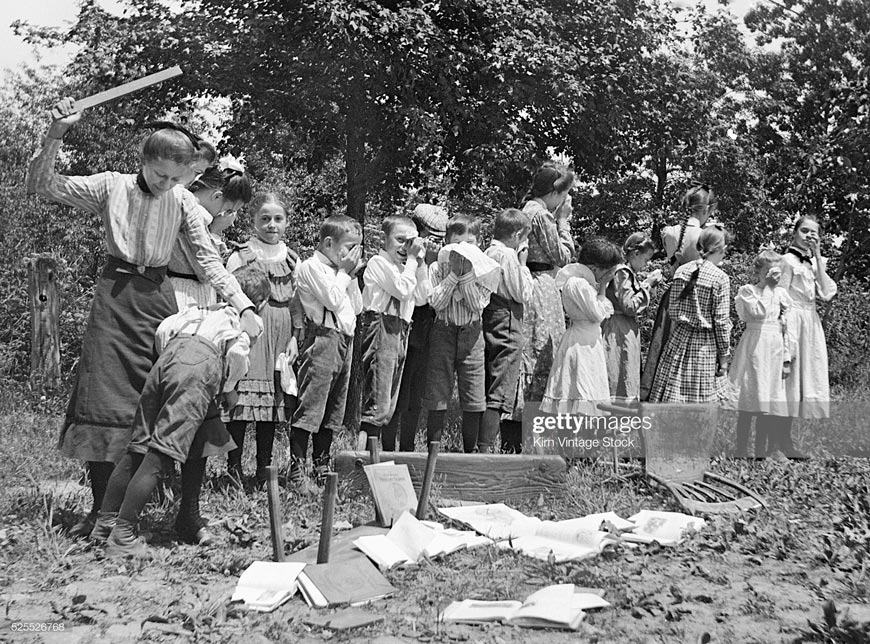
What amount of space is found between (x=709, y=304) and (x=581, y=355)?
5.09ft

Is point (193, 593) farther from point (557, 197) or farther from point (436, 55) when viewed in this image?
point (436, 55)

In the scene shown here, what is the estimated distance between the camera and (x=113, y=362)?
4535 mm

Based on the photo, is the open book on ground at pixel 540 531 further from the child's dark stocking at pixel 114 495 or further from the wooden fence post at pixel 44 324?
the wooden fence post at pixel 44 324

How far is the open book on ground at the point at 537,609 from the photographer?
3402 mm

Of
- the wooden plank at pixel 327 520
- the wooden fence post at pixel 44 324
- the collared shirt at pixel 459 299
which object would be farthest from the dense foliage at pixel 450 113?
the wooden plank at pixel 327 520

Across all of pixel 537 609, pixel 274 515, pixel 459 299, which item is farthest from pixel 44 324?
pixel 537 609

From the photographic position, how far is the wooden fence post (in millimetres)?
9602

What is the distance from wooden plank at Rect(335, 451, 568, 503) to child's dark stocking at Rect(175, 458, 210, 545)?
3.28ft

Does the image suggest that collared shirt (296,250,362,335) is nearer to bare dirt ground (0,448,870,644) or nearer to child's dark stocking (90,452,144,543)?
bare dirt ground (0,448,870,644)

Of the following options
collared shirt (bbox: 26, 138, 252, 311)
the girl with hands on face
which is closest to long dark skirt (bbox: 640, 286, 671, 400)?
the girl with hands on face

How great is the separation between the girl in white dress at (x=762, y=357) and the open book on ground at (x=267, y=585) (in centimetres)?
478

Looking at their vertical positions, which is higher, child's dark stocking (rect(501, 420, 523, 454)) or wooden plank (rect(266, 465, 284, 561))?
child's dark stocking (rect(501, 420, 523, 454))

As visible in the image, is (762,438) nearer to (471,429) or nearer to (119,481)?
(471,429)

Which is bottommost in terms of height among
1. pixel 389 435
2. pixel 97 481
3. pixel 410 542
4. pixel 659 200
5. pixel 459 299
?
pixel 410 542
